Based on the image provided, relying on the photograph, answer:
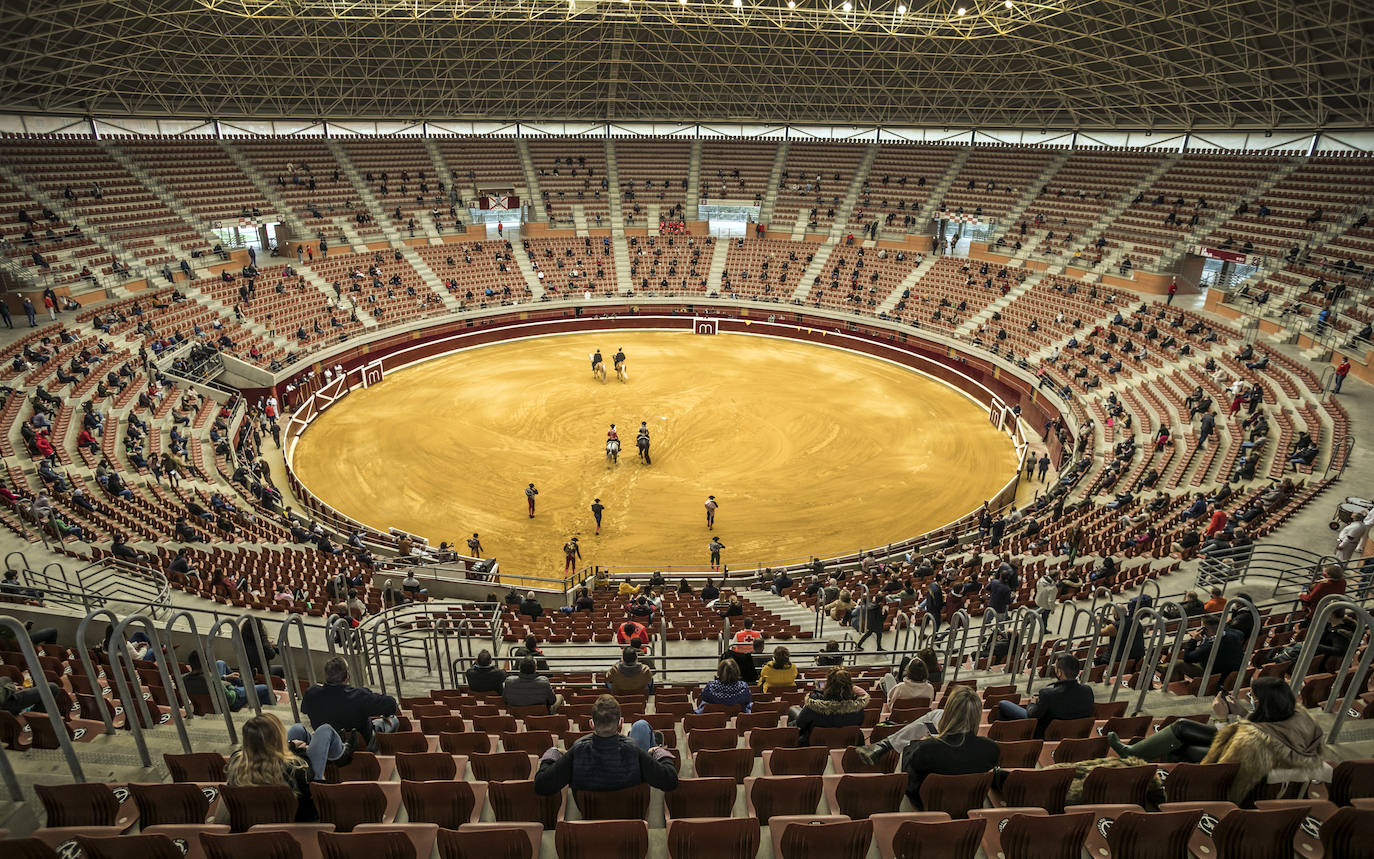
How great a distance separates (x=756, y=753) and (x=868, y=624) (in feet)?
25.4

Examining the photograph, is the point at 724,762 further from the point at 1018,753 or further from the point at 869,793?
the point at 1018,753

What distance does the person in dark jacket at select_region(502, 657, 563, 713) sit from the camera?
9469mm

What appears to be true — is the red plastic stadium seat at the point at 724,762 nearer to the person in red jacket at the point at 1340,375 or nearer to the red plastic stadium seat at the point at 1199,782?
the red plastic stadium seat at the point at 1199,782

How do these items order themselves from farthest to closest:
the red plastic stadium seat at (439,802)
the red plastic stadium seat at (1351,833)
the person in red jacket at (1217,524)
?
the person in red jacket at (1217,524)
the red plastic stadium seat at (439,802)
the red plastic stadium seat at (1351,833)

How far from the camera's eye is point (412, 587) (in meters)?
19.4

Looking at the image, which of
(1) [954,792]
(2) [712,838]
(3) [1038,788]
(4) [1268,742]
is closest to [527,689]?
(2) [712,838]

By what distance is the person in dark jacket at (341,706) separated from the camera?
23.3ft

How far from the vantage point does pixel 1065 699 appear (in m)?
7.66

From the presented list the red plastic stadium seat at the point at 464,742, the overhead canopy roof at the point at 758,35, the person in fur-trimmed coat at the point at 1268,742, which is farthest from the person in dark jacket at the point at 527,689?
the overhead canopy roof at the point at 758,35

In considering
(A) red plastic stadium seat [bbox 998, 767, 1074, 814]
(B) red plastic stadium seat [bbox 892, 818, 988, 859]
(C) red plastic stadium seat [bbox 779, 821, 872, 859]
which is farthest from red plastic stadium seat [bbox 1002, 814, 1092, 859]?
(C) red plastic stadium seat [bbox 779, 821, 872, 859]

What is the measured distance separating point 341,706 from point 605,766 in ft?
9.29

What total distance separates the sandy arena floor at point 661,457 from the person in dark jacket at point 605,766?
19.2m

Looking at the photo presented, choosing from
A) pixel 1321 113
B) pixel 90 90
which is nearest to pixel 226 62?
pixel 90 90

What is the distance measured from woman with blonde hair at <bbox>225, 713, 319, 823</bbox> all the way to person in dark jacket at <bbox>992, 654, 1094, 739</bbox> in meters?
6.69
